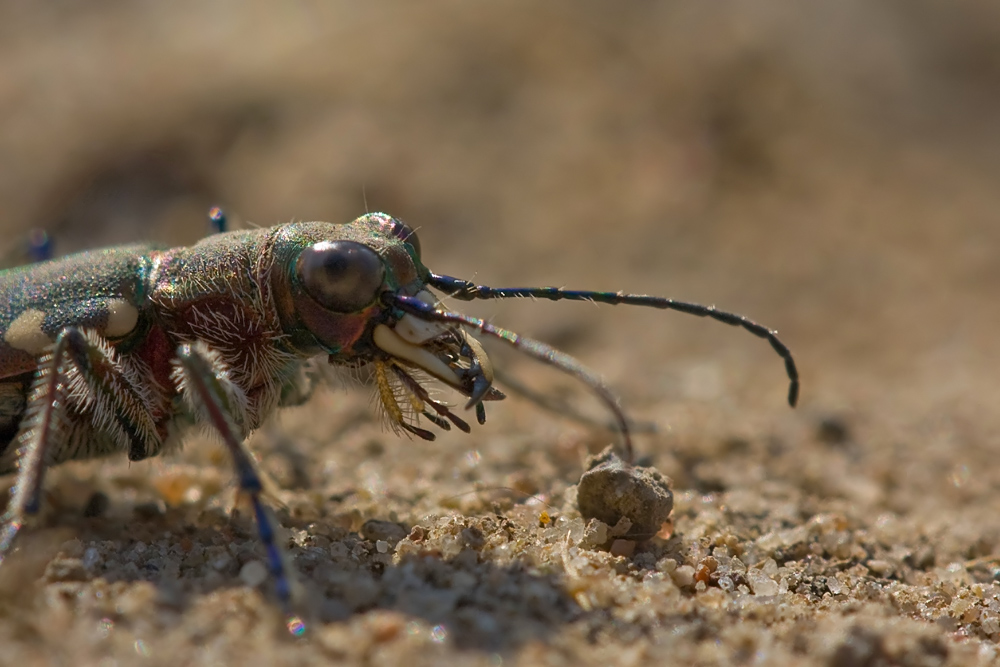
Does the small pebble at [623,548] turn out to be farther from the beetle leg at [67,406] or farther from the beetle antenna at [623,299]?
the beetle leg at [67,406]

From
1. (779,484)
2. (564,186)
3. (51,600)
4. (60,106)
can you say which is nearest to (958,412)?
(779,484)

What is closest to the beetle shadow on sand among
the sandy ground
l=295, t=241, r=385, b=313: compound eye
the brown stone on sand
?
the sandy ground

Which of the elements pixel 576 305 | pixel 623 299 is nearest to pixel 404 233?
pixel 623 299

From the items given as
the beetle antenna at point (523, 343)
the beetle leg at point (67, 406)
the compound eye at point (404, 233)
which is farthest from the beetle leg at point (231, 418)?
the compound eye at point (404, 233)

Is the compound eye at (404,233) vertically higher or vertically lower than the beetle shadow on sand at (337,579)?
higher

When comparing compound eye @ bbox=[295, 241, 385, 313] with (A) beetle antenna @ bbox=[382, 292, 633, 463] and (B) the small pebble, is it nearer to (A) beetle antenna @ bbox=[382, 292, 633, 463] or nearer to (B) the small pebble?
(A) beetle antenna @ bbox=[382, 292, 633, 463]

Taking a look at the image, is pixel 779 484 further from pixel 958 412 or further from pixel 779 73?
pixel 779 73
